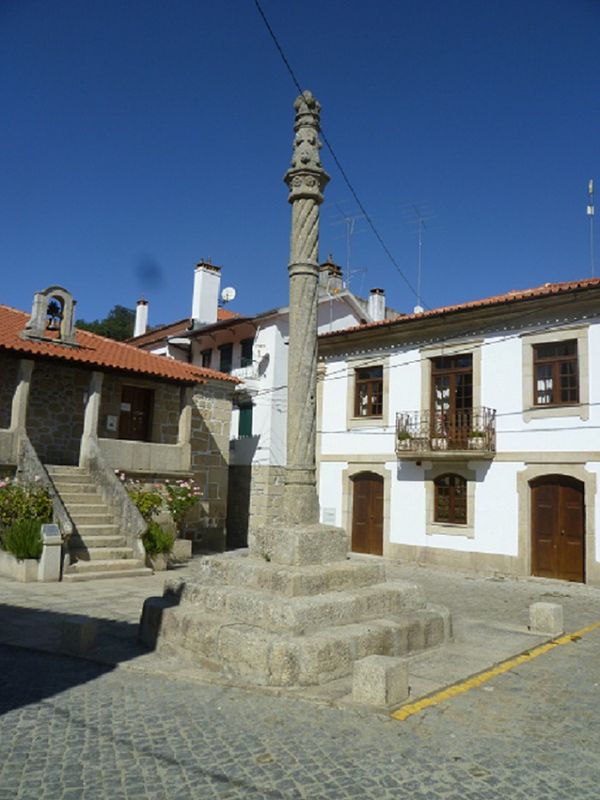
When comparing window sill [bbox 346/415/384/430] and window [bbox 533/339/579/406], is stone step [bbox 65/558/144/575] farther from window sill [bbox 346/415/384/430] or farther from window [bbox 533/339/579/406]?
window [bbox 533/339/579/406]

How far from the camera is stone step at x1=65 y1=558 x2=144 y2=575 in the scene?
36.3ft

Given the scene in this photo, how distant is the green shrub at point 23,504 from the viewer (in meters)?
11.3

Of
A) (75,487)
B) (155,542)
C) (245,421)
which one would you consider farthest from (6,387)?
(245,421)

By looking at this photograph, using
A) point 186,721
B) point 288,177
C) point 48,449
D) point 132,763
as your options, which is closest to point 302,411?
point 288,177

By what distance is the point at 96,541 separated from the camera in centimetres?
1209

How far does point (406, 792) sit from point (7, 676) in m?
3.66

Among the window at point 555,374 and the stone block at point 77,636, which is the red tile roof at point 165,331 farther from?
the stone block at point 77,636

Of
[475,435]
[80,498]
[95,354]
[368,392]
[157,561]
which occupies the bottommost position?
[157,561]

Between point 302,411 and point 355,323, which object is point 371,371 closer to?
point 355,323

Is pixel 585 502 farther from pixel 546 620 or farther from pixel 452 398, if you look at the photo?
pixel 546 620

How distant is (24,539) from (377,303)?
Result: 17.0 meters

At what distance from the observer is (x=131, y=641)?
663 centimetres

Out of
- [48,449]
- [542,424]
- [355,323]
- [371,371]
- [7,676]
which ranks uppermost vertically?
[355,323]

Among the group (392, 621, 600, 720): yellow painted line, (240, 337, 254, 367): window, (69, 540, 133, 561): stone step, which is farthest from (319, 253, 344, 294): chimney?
(392, 621, 600, 720): yellow painted line
